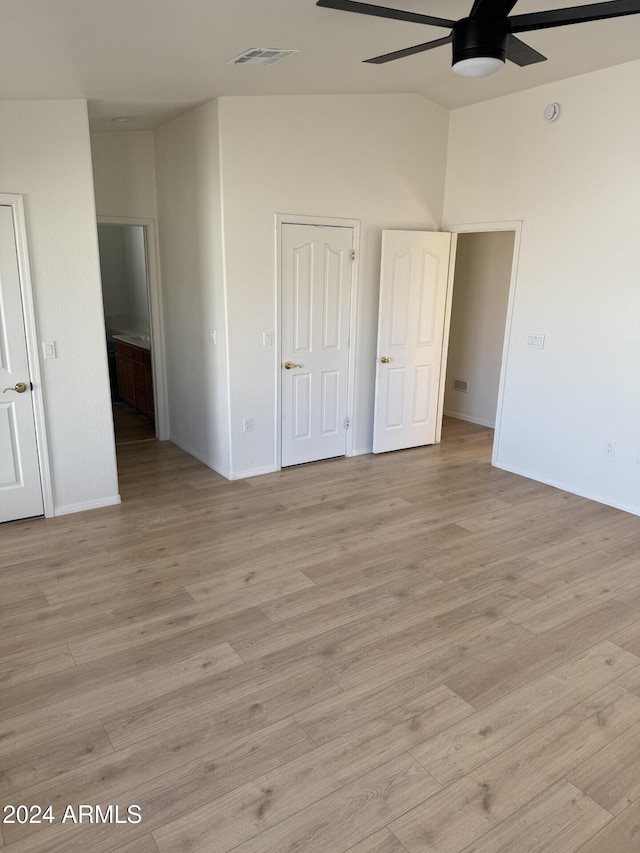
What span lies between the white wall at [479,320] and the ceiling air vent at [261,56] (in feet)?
12.3

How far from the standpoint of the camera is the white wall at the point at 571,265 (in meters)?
4.29

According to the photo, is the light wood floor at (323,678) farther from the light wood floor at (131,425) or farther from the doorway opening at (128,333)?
the doorway opening at (128,333)

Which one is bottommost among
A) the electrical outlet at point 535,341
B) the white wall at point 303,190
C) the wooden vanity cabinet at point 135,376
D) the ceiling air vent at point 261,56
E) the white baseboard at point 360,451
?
the white baseboard at point 360,451

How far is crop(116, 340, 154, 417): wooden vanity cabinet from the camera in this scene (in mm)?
6516

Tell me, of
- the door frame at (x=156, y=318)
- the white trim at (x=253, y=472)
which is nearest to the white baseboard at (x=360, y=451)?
the white trim at (x=253, y=472)

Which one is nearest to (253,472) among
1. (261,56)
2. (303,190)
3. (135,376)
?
(303,190)

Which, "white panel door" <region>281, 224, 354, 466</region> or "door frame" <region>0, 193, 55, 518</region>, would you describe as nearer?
"door frame" <region>0, 193, 55, 518</region>

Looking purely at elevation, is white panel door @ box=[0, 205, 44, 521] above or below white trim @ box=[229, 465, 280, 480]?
above

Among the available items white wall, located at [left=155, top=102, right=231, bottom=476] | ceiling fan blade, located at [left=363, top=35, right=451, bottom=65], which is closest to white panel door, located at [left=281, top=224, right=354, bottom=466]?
white wall, located at [left=155, top=102, right=231, bottom=476]

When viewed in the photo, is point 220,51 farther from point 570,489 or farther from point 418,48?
point 570,489

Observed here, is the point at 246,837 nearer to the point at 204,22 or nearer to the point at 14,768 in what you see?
the point at 14,768

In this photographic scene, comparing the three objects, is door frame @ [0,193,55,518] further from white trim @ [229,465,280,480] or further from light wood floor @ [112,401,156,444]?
light wood floor @ [112,401,156,444]

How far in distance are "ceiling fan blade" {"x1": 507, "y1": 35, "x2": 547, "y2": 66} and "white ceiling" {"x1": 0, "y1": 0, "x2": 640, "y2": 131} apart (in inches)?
22.6

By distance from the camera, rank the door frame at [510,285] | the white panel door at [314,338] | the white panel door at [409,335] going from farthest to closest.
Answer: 1. the white panel door at [409,335]
2. the door frame at [510,285]
3. the white panel door at [314,338]
